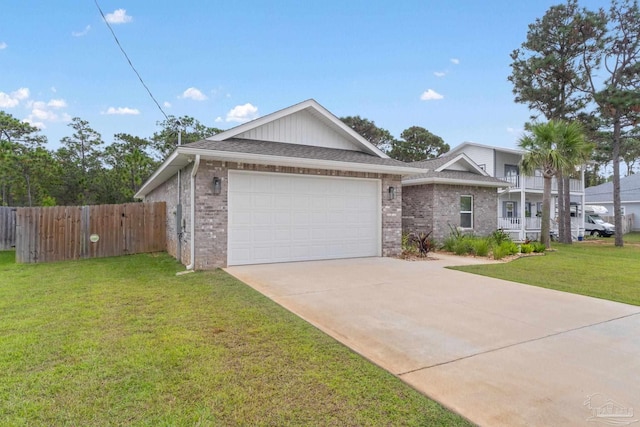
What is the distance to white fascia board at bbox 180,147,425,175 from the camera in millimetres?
8008

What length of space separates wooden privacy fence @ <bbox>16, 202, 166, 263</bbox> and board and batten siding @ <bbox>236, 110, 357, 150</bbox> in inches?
224

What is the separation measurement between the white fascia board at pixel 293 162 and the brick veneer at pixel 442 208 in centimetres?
→ 389

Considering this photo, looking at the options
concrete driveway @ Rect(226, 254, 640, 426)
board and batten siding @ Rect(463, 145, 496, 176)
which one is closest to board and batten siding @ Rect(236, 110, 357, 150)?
concrete driveway @ Rect(226, 254, 640, 426)

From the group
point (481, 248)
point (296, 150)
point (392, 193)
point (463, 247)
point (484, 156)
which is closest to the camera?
point (296, 150)

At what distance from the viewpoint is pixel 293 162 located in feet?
29.7

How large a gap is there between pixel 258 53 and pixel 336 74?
4027 millimetres

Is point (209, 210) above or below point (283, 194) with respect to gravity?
below

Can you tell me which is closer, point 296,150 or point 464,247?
point 296,150

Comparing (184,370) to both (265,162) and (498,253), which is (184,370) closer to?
(265,162)

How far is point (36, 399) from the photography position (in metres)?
2.65

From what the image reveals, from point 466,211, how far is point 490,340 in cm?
1244

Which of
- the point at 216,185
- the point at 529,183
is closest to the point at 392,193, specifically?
the point at 216,185

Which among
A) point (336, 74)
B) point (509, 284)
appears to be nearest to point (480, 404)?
point (509, 284)

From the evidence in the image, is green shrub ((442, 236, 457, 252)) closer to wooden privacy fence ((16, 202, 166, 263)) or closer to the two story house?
the two story house
